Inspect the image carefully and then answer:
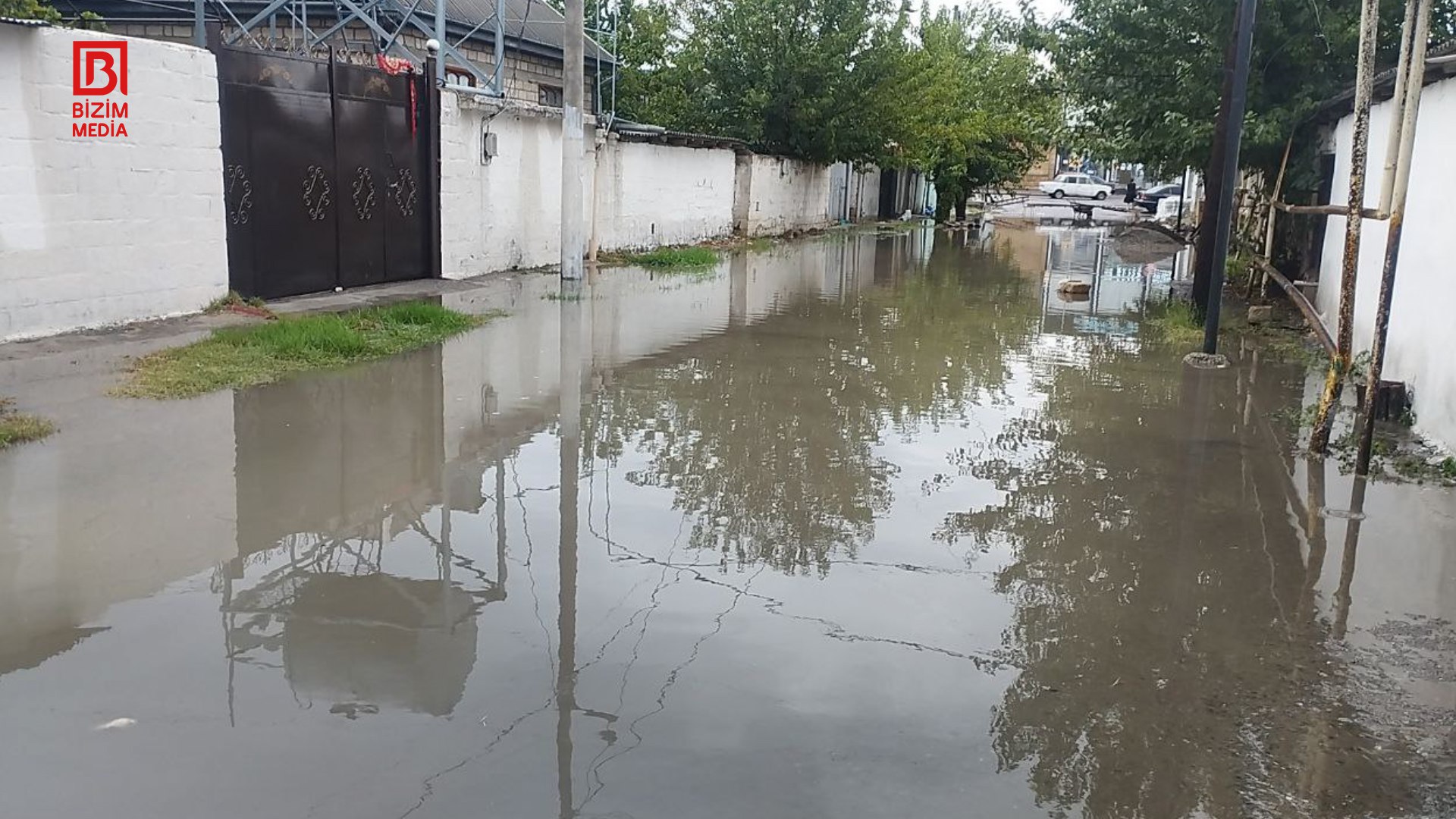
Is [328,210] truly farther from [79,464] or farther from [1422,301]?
[1422,301]

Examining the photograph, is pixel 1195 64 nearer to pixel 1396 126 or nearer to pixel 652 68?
pixel 1396 126

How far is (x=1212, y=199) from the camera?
562 inches

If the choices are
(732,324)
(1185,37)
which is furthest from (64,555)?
(1185,37)

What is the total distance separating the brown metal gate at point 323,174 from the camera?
1191 centimetres

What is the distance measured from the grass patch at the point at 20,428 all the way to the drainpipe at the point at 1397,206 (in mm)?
7855

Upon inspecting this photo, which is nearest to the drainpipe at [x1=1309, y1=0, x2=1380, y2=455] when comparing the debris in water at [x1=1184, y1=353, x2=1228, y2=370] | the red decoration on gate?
the debris in water at [x1=1184, y1=353, x2=1228, y2=370]

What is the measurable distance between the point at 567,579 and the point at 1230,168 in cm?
880

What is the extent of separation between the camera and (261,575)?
509 cm

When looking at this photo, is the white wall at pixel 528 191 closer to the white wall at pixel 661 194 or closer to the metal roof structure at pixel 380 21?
the white wall at pixel 661 194

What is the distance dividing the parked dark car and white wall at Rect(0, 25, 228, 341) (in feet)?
153

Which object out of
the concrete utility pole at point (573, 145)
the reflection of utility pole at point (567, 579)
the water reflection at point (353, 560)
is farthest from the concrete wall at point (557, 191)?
the water reflection at point (353, 560)

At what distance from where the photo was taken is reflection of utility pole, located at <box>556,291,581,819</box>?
3645 mm

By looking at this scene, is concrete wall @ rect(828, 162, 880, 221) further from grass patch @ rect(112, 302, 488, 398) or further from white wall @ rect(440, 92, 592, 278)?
grass patch @ rect(112, 302, 488, 398)

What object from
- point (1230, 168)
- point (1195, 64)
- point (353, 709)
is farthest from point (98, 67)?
point (1195, 64)
